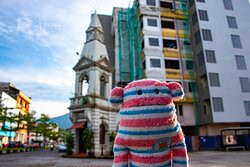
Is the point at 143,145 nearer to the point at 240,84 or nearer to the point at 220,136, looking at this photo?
the point at 220,136

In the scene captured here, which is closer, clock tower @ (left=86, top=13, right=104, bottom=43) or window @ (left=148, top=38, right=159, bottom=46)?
clock tower @ (left=86, top=13, right=104, bottom=43)

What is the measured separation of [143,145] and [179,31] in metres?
24.3

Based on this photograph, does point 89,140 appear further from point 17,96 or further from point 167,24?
point 17,96

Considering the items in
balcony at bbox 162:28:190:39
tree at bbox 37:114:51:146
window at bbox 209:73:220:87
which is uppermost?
balcony at bbox 162:28:190:39

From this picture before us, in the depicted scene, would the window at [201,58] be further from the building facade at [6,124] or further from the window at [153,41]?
the building facade at [6,124]

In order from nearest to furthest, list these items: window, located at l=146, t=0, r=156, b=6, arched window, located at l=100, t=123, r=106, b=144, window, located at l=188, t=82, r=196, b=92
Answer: arched window, located at l=100, t=123, r=106, b=144 → window, located at l=188, t=82, r=196, b=92 → window, located at l=146, t=0, r=156, b=6

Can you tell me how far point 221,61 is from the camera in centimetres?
2141

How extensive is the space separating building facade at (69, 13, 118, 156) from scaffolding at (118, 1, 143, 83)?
A: 6.18m

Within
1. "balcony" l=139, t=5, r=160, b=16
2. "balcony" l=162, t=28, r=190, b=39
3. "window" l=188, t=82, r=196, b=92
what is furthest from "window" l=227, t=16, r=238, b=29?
"balcony" l=139, t=5, r=160, b=16

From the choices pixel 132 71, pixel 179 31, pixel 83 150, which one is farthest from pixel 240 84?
pixel 83 150

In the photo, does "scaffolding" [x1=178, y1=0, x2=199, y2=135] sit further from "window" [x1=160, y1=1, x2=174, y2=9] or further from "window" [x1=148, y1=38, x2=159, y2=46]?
"window" [x1=148, y1=38, x2=159, y2=46]

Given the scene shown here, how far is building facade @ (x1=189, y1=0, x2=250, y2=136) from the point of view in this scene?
65.2ft

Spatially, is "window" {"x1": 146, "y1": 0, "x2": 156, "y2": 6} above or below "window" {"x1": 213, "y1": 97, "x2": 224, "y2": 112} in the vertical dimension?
above

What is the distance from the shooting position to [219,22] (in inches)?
910
